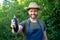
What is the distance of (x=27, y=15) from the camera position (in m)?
9.34

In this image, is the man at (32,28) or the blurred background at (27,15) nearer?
the man at (32,28)

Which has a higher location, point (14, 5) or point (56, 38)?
point (14, 5)

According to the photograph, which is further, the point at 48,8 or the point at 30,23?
the point at 48,8

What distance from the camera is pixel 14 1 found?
10.7 meters

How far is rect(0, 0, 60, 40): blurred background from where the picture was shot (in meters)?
8.53

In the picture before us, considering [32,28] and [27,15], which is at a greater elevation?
[32,28]

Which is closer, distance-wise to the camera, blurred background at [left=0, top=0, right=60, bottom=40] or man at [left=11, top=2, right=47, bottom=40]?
man at [left=11, top=2, right=47, bottom=40]

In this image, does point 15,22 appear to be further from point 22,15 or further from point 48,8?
point 22,15

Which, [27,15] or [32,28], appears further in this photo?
[27,15]

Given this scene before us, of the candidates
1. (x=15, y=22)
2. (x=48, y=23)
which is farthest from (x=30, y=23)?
(x=48, y=23)

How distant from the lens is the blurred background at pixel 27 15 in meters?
8.53

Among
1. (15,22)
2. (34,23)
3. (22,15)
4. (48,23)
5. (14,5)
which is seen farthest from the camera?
(14,5)

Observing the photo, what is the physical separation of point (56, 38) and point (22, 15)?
1599 millimetres

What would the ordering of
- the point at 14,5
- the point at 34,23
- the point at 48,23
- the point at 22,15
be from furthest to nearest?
the point at 14,5 < the point at 22,15 < the point at 48,23 < the point at 34,23
